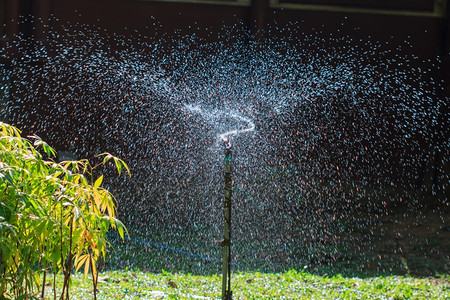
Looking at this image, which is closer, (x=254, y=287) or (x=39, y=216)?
(x=39, y=216)

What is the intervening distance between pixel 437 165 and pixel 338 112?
180 centimetres

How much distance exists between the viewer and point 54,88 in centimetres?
887

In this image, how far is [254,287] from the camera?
4.62 meters

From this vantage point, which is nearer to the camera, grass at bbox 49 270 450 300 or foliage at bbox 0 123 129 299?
foliage at bbox 0 123 129 299

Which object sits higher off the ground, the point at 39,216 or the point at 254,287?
the point at 39,216

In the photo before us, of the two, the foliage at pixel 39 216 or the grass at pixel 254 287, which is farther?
the grass at pixel 254 287

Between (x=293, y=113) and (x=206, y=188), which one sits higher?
(x=293, y=113)

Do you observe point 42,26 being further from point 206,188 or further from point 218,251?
point 218,251

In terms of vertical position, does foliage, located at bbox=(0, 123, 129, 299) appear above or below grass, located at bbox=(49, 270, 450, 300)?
above

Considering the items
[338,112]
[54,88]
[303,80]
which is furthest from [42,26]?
[338,112]

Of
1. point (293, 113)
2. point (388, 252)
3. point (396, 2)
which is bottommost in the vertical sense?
point (388, 252)

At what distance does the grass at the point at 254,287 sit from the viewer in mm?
4277

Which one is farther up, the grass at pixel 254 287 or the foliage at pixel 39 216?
the foliage at pixel 39 216

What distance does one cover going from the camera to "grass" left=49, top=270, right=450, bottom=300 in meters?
4.28
